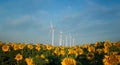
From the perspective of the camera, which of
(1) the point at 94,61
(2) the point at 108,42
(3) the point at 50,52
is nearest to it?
(1) the point at 94,61

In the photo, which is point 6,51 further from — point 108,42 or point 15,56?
point 108,42

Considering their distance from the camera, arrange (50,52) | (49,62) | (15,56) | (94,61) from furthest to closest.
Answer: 1. (50,52)
2. (15,56)
3. (49,62)
4. (94,61)

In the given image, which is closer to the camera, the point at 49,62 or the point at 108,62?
the point at 108,62

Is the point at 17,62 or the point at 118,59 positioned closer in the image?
the point at 118,59

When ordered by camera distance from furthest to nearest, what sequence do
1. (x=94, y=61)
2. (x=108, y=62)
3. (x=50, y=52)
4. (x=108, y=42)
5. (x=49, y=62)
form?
(x=50, y=52) < (x=49, y=62) < (x=108, y=42) < (x=94, y=61) < (x=108, y=62)

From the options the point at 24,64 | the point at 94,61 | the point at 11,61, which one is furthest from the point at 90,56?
the point at 11,61

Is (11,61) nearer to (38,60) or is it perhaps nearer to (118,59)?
(38,60)

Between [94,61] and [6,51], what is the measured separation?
26.4 feet

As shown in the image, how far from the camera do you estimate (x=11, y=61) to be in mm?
20141

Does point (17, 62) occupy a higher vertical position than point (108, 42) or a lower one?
lower

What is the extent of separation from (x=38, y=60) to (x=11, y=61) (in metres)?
2.83

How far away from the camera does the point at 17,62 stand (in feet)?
65.2

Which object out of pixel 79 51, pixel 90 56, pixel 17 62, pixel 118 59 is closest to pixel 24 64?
pixel 17 62

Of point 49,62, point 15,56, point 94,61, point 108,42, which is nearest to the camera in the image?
point 94,61
